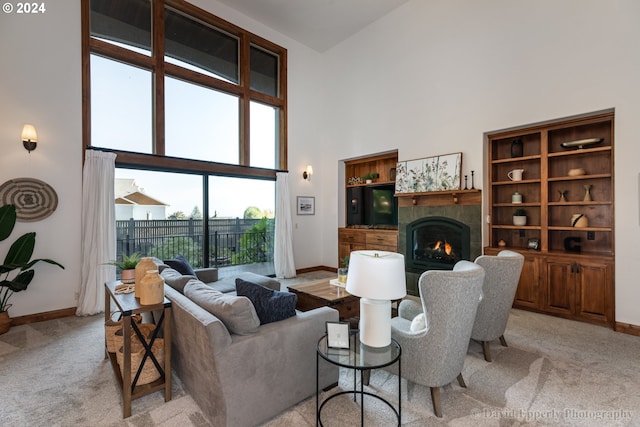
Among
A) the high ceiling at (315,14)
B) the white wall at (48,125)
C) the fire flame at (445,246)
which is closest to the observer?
the white wall at (48,125)

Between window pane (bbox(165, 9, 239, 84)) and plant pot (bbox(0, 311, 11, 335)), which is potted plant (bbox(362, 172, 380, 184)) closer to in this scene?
window pane (bbox(165, 9, 239, 84))

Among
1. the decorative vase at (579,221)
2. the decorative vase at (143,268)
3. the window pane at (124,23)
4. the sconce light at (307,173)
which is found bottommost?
the decorative vase at (143,268)

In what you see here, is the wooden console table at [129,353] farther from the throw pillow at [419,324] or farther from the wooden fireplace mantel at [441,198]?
the wooden fireplace mantel at [441,198]

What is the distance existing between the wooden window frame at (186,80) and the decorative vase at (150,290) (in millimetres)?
3172

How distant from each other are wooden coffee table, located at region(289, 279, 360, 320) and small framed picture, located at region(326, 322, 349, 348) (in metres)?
1.13

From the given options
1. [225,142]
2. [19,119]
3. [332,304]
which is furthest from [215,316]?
[225,142]

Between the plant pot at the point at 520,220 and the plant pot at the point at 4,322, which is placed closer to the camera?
the plant pot at the point at 4,322

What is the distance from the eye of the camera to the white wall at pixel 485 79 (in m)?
3.46

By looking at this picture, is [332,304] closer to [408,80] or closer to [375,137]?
[375,137]

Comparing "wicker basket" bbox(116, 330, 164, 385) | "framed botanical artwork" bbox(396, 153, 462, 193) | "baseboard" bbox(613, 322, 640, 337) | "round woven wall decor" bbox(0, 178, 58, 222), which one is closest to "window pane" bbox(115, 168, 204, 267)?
"round woven wall decor" bbox(0, 178, 58, 222)

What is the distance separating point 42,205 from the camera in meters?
3.85

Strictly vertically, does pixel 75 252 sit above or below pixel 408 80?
below

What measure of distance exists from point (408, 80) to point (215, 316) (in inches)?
213

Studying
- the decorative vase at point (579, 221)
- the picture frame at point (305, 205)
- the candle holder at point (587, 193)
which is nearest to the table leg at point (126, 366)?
the picture frame at point (305, 205)
